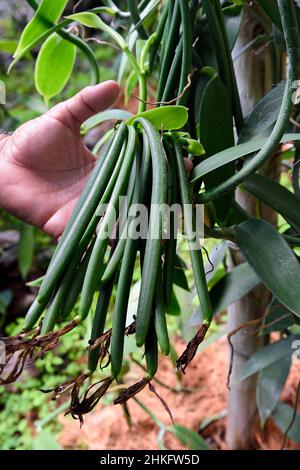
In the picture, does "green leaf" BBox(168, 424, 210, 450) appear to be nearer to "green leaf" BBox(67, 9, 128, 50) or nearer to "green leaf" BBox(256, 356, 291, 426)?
"green leaf" BBox(256, 356, 291, 426)

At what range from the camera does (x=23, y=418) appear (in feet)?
4.32

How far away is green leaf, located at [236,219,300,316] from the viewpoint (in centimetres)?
45

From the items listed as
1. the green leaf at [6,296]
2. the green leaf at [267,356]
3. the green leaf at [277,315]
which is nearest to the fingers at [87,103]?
the green leaf at [277,315]

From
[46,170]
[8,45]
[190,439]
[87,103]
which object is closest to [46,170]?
[46,170]

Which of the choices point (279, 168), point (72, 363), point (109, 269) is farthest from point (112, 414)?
point (109, 269)

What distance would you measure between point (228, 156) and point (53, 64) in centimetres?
42

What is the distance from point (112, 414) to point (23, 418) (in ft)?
1.06

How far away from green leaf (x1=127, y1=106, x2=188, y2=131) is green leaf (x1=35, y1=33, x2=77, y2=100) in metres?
0.35

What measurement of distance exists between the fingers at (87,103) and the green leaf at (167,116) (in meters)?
0.09

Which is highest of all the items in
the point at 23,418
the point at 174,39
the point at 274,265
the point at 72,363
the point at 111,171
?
the point at 174,39

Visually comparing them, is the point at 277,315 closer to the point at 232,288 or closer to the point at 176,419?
the point at 232,288

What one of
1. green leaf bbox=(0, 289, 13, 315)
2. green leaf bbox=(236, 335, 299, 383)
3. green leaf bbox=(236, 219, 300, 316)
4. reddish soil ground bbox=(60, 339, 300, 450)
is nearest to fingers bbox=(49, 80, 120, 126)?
green leaf bbox=(236, 219, 300, 316)

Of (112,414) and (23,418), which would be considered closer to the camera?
(112,414)

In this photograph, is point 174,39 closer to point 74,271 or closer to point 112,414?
point 74,271
